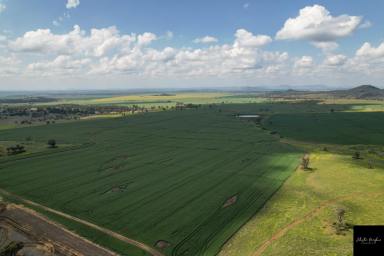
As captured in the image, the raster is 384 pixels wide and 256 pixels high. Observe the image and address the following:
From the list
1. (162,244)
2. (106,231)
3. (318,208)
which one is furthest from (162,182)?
(318,208)

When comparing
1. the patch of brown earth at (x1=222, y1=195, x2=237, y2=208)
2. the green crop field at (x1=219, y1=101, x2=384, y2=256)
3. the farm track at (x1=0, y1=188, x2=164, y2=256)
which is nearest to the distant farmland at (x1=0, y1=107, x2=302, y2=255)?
the patch of brown earth at (x1=222, y1=195, x2=237, y2=208)

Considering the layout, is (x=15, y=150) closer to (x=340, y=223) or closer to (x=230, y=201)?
(x=230, y=201)

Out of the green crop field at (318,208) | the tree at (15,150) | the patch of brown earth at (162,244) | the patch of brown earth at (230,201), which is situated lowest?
the patch of brown earth at (162,244)

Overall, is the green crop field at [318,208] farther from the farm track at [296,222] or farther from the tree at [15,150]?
the tree at [15,150]

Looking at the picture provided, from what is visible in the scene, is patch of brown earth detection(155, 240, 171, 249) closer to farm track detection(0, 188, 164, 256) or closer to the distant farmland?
the distant farmland

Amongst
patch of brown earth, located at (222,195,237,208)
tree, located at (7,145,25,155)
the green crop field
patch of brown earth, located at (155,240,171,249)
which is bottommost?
patch of brown earth, located at (155,240,171,249)

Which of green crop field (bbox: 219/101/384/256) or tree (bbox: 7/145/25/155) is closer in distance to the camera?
green crop field (bbox: 219/101/384/256)

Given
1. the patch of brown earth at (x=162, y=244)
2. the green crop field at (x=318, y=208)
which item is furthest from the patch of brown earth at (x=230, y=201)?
the patch of brown earth at (x=162, y=244)

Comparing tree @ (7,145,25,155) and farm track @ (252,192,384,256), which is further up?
tree @ (7,145,25,155)
